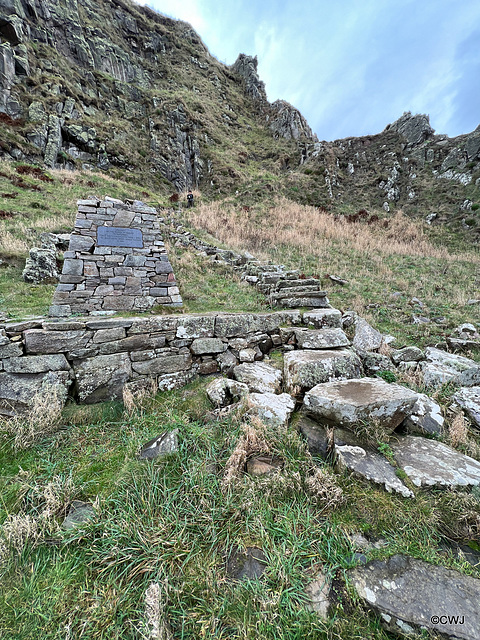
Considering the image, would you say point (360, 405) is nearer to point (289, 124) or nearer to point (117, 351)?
point (117, 351)

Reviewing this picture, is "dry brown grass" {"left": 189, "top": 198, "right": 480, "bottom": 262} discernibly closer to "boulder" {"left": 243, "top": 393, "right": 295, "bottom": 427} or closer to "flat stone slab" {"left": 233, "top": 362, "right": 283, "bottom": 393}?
"flat stone slab" {"left": 233, "top": 362, "right": 283, "bottom": 393}

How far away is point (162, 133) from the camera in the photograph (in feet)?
90.2

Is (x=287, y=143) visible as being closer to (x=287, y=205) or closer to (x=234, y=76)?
(x=287, y=205)

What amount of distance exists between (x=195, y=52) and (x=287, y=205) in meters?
46.1

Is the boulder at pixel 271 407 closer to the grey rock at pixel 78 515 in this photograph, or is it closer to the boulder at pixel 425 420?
the boulder at pixel 425 420

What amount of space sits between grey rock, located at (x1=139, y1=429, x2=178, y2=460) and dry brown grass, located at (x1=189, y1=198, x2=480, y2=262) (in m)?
11.0

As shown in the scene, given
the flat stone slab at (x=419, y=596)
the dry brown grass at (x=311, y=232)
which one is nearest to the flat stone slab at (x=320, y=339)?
the flat stone slab at (x=419, y=596)

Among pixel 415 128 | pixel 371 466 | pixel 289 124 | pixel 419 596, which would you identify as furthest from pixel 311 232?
pixel 289 124

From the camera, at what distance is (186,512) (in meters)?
2.28

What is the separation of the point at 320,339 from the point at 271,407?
199 centimetres

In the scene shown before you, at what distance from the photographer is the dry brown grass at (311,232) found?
1366cm

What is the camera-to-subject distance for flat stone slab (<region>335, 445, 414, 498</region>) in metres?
2.34

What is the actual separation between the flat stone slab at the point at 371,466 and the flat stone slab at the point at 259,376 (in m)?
1.30

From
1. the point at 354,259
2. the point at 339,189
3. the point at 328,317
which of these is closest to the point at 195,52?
the point at 339,189
